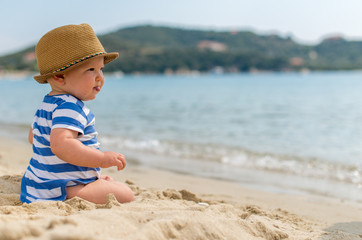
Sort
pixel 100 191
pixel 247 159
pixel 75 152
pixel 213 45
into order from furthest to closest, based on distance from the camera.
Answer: pixel 213 45, pixel 247 159, pixel 100 191, pixel 75 152

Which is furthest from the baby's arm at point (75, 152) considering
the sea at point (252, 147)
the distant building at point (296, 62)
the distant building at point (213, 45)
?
the distant building at point (296, 62)

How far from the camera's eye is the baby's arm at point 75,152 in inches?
87.7

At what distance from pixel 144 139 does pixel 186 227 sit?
5889mm

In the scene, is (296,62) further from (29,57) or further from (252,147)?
(252,147)

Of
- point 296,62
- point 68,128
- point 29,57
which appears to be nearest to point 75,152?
point 68,128

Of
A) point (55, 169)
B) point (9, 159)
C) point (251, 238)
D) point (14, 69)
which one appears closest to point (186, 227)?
point (251, 238)

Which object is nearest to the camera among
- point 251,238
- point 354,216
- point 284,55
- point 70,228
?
point 70,228

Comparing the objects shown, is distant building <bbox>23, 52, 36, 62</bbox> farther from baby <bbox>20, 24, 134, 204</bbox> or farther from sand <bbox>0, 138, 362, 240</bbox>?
baby <bbox>20, 24, 134, 204</bbox>

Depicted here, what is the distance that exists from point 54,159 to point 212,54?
76607 millimetres

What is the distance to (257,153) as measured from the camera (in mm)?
6301

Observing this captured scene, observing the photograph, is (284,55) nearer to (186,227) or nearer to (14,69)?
(14,69)

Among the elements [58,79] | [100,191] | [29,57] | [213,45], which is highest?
[213,45]

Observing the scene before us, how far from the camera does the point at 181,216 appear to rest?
197cm

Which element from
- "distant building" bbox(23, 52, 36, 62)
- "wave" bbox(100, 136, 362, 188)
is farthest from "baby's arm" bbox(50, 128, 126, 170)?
"distant building" bbox(23, 52, 36, 62)
